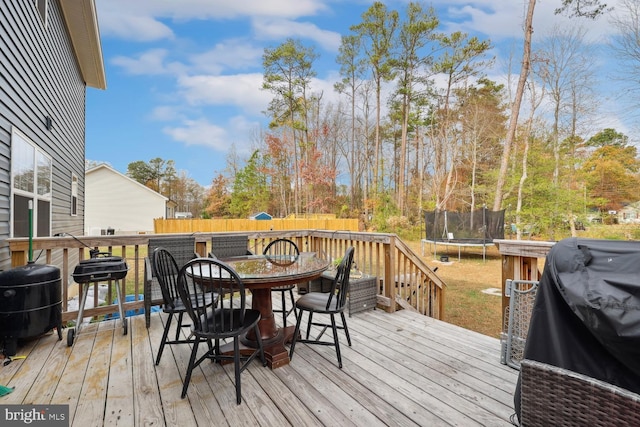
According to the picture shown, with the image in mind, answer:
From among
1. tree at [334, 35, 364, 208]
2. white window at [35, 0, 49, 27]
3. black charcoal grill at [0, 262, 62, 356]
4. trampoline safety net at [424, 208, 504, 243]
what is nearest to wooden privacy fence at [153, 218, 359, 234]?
trampoline safety net at [424, 208, 504, 243]

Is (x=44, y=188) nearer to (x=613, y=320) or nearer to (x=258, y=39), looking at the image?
(x=613, y=320)

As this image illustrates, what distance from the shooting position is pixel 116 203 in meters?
20.7

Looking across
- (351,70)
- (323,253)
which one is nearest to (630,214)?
(323,253)

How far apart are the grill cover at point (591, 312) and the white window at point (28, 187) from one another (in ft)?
13.5

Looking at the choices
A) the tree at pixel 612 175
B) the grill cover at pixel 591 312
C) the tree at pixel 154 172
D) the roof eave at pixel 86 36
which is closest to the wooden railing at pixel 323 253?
the grill cover at pixel 591 312

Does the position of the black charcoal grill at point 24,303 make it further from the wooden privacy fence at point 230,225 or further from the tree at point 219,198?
the tree at point 219,198

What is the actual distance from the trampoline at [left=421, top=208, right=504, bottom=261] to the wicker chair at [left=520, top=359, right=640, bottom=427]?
33.5 feet

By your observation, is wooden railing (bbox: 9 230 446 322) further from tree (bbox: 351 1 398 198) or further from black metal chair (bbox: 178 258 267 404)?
tree (bbox: 351 1 398 198)

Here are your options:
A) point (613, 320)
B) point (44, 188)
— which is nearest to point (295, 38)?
A: point (44, 188)

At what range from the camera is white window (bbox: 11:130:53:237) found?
3590 millimetres

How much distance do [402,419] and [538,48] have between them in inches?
576

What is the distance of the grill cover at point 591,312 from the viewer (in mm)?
1104

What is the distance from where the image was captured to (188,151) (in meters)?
28.4

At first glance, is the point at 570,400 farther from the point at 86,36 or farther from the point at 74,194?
the point at 74,194
